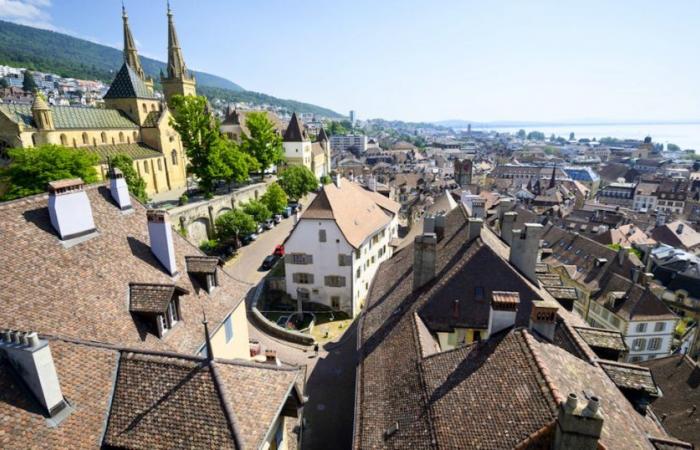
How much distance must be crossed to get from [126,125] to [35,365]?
6658 cm

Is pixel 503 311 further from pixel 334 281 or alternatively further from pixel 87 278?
pixel 334 281

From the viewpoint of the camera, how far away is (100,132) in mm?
60281

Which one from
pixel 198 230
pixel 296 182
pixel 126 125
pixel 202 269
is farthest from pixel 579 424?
pixel 126 125

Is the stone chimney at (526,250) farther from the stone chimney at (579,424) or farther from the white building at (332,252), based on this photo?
the white building at (332,252)

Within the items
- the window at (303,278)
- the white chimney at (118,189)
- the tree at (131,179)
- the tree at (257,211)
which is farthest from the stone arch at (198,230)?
the white chimney at (118,189)

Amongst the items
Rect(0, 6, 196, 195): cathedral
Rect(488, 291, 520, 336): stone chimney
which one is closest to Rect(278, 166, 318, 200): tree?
Rect(0, 6, 196, 195): cathedral

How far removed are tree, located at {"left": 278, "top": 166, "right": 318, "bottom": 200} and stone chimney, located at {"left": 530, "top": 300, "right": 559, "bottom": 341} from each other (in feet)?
201

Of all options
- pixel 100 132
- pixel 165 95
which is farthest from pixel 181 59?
pixel 100 132

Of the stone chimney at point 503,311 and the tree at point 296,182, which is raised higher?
the stone chimney at point 503,311

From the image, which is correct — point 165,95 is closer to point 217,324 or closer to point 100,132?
point 100,132

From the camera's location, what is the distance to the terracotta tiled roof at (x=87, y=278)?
38.8 ft

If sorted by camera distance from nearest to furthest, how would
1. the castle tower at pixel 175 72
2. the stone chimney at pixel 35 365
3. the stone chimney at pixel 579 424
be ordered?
the stone chimney at pixel 579 424
the stone chimney at pixel 35 365
the castle tower at pixel 175 72

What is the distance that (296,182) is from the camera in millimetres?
71938

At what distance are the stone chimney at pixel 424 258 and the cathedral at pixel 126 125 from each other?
51268 mm
